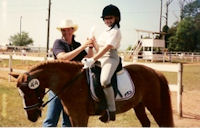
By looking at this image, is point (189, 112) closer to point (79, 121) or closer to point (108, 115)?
point (108, 115)

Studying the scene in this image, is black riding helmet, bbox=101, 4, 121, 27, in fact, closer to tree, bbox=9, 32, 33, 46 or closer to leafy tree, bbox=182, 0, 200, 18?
leafy tree, bbox=182, 0, 200, 18

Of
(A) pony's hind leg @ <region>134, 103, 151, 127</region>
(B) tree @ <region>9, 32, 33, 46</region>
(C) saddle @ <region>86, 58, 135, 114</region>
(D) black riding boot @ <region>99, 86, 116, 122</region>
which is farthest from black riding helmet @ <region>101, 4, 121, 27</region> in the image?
(B) tree @ <region>9, 32, 33, 46</region>

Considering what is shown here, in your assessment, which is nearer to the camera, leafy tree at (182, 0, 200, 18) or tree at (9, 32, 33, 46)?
leafy tree at (182, 0, 200, 18)

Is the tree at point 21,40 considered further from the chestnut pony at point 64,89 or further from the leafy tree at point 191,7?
the chestnut pony at point 64,89

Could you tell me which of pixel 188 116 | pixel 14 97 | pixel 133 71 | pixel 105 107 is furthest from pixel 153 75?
pixel 14 97

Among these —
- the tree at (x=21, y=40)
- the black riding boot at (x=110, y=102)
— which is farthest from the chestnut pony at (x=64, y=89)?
the tree at (x=21, y=40)

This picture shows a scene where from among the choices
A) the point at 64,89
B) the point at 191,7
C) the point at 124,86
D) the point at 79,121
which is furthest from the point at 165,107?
the point at 191,7

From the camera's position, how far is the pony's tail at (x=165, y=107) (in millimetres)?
4421

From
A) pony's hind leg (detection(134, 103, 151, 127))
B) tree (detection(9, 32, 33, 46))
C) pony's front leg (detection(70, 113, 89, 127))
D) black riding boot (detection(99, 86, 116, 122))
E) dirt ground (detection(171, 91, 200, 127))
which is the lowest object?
dirt ground (detection(171, 91, 200, 127))

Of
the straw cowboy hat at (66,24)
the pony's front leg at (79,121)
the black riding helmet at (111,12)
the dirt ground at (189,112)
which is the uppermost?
the black riding helmet at (111,12)

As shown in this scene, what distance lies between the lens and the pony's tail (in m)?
4.42

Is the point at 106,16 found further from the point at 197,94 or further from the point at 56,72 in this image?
the point at 197,94

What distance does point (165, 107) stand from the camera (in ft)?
14.7

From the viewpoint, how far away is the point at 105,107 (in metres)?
3.88
